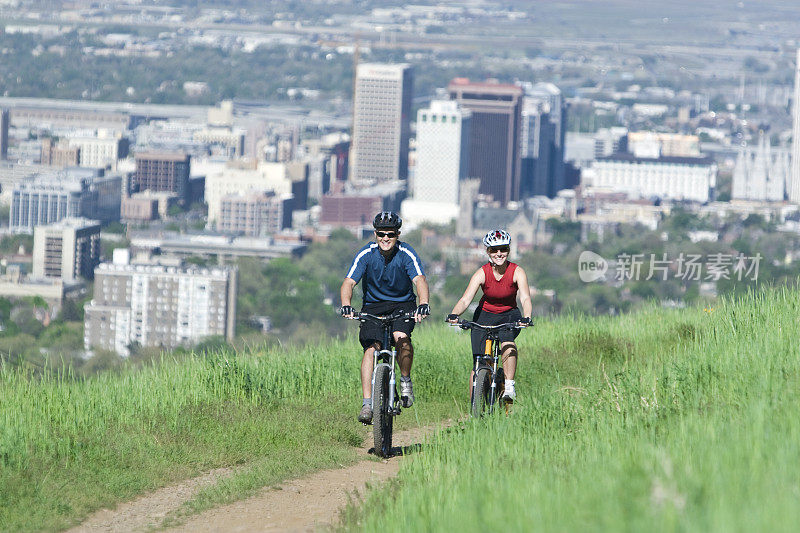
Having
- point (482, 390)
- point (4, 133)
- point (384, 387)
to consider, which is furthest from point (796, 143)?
point (384, 387)

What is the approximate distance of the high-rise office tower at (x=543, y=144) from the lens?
98312mm

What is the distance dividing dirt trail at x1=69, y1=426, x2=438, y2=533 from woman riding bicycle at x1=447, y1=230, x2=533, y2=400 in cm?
63

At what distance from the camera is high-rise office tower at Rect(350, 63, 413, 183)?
104 metres

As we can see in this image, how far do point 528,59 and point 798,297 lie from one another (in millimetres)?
107740

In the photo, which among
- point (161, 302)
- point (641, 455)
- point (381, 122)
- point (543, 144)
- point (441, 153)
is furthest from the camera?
point (381, 122)

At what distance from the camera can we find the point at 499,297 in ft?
17.0

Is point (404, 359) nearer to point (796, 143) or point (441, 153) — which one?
point (796, 143)

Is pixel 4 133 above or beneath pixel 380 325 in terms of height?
above

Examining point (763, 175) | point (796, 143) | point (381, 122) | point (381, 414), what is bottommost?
point (381, 414)

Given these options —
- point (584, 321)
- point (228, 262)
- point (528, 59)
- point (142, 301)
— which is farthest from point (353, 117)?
point (584, 321)

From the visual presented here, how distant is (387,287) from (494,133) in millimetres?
96107

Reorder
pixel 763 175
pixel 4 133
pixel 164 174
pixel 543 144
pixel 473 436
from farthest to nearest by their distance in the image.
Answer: pixel 543 144 < pixel 4 133 < pixel 164 174 < pixel 763 175 < pixel 473 436

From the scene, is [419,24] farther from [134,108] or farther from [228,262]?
[228,262]

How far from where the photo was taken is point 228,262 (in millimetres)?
58844
